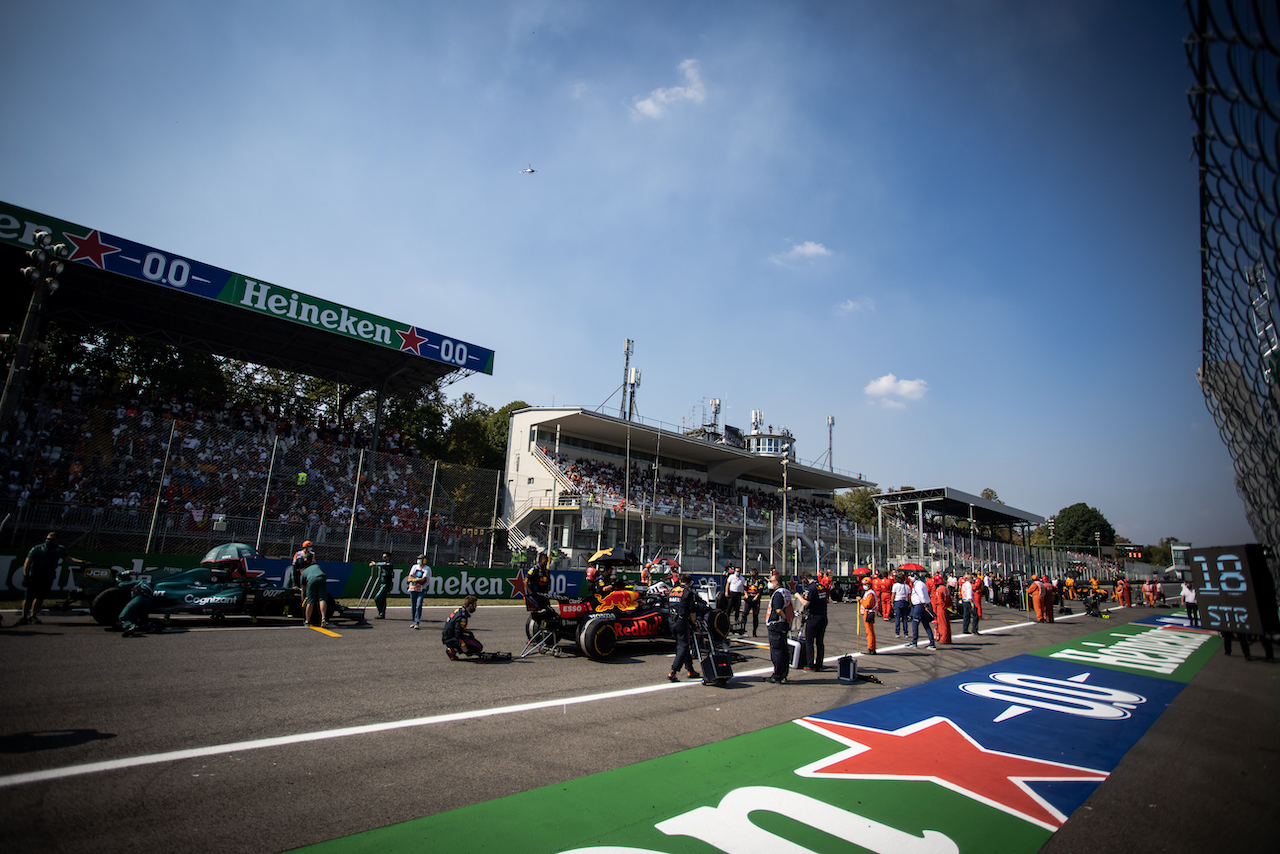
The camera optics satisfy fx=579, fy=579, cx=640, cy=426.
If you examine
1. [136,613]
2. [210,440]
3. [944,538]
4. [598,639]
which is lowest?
[598,639]

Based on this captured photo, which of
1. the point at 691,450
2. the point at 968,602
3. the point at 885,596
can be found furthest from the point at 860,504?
the point at 968,602

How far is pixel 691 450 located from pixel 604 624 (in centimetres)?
3451

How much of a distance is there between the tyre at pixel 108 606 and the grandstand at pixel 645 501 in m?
18.3

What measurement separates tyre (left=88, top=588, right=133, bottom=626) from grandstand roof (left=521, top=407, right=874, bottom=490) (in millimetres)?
25895

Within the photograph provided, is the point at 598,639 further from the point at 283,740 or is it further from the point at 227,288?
the point at 227,288

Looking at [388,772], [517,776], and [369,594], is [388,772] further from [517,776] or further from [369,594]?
[369,594]

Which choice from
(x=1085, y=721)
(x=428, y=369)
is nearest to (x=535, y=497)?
(x=428, y=369)

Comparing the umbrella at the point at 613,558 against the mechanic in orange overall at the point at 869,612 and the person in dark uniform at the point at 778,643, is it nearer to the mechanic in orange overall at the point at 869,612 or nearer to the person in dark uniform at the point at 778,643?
the person in dark uniform at the point at 778,643

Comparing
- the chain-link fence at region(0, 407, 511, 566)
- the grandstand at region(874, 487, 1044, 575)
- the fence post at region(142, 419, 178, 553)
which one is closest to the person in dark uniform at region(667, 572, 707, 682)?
the chain-link fence at region(0, 407, 511, 566)

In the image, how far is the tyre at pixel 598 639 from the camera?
408 inches

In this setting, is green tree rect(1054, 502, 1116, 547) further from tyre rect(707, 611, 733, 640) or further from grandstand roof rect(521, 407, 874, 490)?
tyre rect(707, 611, 733, 640)

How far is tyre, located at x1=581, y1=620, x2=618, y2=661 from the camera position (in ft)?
34.0

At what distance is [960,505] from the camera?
164 ft

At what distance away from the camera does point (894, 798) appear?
470 centimetres
